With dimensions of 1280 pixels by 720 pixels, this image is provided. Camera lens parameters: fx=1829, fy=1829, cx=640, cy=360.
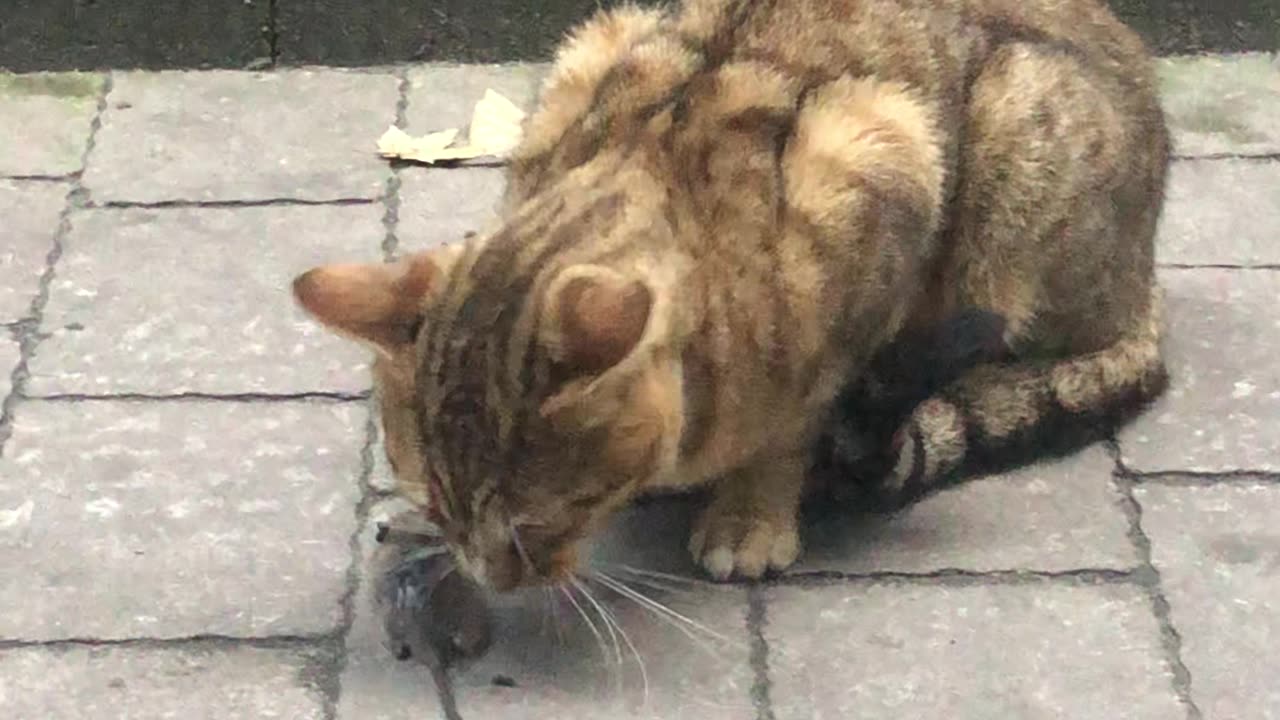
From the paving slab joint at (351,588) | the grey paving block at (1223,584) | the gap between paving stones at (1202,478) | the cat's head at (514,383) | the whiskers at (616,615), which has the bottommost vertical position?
the paving slab joint at (351,588)

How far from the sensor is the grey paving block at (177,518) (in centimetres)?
283

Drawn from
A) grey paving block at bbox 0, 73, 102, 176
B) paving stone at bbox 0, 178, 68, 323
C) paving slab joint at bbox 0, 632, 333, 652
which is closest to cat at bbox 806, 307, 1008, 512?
paving slab joint at bbox 0, 632, 333, 652

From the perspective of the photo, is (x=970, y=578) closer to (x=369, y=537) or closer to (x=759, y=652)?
(x=759, y=652)

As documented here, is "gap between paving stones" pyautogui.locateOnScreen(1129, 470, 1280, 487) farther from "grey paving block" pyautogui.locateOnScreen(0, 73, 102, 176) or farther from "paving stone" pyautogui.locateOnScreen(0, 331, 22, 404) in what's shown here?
"grey paving block" pyautogui.locateOnScreen(0, 73, 102, 176)

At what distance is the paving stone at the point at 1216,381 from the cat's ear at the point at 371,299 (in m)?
1.35

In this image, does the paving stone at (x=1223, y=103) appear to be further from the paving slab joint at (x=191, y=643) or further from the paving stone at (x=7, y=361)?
the paving stone at (x=7, y=361)

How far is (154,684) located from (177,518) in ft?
1.21

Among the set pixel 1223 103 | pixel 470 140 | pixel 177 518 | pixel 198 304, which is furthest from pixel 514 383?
pixel 1223 103

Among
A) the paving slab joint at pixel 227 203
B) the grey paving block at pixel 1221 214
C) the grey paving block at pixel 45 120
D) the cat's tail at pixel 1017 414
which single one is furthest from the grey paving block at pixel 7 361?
the grey paving block at pixel 1221 214

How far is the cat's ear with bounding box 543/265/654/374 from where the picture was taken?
2199 mm

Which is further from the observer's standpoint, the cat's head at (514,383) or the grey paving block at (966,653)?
the grey paving block at (966,653)

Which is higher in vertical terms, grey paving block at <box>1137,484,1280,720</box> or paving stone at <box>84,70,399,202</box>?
grey paving block at <box>1137,484,1280,720</box>

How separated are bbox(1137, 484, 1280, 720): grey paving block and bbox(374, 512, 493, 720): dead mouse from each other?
3.52ft

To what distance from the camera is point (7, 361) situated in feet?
11.0
